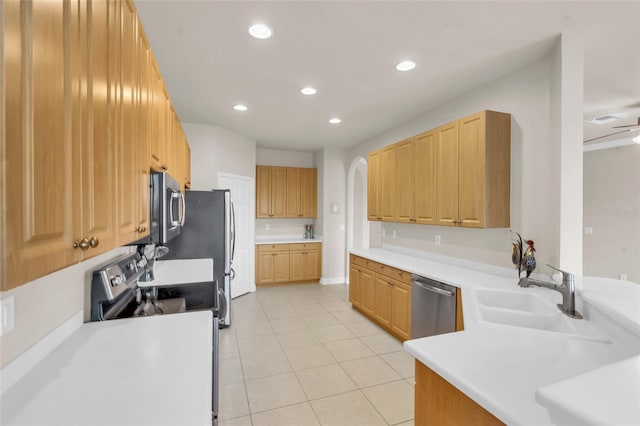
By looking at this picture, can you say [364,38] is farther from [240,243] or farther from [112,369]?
[240,243]

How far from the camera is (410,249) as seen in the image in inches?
159

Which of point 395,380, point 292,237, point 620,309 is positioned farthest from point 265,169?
point 620,309

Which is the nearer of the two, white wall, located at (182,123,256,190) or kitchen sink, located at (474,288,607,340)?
kitchen sink, located at (474,288,607,340)

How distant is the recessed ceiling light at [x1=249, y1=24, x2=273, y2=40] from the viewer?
2.07 metres

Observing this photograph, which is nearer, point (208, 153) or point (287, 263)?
point (208, 153)

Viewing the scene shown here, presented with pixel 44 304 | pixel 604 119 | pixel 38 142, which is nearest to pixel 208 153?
pixel 44 304

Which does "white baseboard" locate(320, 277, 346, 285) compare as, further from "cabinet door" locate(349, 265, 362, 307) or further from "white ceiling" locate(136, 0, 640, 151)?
"white ceiling" locate(136, 0, 640, 151)

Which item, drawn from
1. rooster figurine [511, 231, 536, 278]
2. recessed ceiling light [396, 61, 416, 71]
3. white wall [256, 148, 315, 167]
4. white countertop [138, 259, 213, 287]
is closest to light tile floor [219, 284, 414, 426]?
white countertop [138, 259, 213, 287]

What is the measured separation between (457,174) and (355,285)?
86.8 inches

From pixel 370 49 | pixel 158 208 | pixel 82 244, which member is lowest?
pixel 82 244

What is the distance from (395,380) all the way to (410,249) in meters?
1.83

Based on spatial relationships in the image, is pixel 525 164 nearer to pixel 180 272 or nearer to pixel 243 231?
pixel 180 272

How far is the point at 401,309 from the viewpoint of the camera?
10.8 ft

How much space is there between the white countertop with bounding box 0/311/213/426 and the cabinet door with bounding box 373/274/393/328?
249cm
